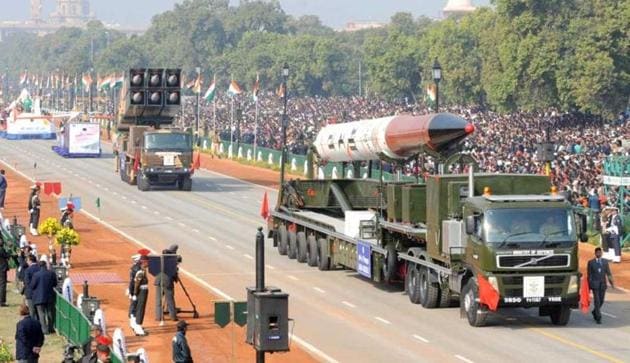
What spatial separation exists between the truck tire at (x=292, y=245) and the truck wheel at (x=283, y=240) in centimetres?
41

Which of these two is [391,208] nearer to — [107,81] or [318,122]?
[318,122]

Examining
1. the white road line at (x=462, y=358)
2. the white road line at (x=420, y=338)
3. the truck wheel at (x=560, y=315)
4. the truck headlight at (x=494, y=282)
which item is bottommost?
the white road line at (x=462, y=358)

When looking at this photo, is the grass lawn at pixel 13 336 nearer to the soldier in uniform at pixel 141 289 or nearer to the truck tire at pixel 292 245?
the soldier in uniform at pixel 141 289

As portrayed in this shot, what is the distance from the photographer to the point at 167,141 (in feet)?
237

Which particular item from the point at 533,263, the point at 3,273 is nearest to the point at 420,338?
the point at 533,263

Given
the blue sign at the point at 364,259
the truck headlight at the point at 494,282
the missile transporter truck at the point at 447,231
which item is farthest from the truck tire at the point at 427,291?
the truck headlight at the point at 494,282

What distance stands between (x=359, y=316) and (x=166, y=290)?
4259 millimetres

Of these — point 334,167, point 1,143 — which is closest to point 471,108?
point 1,143

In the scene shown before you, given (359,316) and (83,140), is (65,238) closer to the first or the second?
(359,316)

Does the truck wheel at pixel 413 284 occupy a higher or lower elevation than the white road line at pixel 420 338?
higher

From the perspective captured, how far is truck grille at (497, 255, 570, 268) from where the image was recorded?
1287 inches

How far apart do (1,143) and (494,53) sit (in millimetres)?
38738

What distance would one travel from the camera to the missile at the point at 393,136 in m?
39.0

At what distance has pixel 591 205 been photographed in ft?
166
